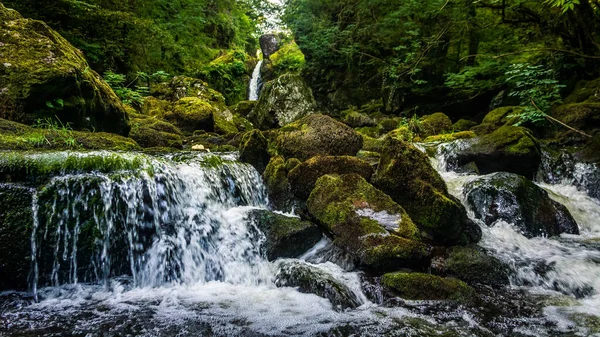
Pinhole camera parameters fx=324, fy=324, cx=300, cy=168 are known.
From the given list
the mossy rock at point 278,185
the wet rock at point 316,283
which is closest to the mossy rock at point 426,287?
the wet rock at point 316,283

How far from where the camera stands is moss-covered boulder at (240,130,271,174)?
736 centimetres

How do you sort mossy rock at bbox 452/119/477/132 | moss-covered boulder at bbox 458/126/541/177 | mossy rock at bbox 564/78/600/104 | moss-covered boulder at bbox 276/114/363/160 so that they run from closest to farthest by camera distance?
1. moss-covered boulder at bbox 276/114/363/160
2. moss-covered boulder at bbox 458/126/541/177
3. mossy rock at bbox 564/78/600/104
4. mossy rock at bbox 452/119/477/132

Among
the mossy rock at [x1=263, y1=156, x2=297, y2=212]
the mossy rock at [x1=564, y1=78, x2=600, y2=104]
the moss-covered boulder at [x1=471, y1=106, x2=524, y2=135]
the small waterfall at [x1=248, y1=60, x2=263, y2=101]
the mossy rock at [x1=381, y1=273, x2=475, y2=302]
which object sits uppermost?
the small waterfall at [x1=248, y1=60, x2=263, y2=101]

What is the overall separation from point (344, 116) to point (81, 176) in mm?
13276

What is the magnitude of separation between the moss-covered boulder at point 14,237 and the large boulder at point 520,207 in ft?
22.3

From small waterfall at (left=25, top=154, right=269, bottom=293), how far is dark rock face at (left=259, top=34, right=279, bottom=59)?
2836 centimetres

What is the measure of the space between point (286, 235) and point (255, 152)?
3.01 meters

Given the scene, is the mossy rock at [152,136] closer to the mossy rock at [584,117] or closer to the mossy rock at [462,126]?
the mossy rock at [462,126]

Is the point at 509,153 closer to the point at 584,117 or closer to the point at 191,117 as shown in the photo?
the point at 584,117

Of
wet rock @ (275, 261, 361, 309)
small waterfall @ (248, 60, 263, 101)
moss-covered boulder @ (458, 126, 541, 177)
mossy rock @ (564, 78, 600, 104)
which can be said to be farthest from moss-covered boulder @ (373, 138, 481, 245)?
small waterfall @ (248, 60, 263, 101)

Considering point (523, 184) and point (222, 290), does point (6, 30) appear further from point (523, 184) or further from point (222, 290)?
point (523, 184)

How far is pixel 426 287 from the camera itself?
3609 mm

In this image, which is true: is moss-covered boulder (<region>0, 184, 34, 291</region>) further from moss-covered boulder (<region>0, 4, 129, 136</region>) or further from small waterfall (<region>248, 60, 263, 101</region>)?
small waterfall (<region>248, 60, 263, 101</region>)

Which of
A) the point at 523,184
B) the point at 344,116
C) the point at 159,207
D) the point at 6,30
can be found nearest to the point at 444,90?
the point at 344,116
